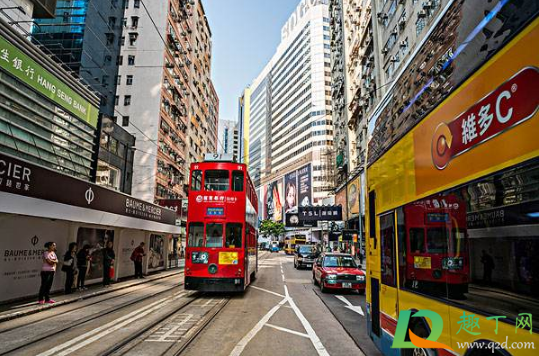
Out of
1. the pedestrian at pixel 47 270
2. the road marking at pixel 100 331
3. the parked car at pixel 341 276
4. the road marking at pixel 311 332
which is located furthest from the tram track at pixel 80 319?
the parked car at pixel 341 276

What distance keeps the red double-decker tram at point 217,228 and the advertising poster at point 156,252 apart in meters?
10.5

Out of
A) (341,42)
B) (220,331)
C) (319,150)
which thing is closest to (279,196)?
(319,150)

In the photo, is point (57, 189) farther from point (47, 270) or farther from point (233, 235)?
point (233, 235)

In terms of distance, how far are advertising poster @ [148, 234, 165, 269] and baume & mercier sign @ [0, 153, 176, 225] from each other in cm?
577

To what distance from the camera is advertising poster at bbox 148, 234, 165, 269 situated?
22.6 m

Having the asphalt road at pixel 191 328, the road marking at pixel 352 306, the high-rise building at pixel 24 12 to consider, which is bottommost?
the road marking at pixel 352 306

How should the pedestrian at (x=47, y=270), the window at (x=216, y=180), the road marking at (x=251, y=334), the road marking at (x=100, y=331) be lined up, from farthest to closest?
1. the window at (x=216, y=180)
2. the pedestrian at (x=47, y=270)
3. the road marking at (x=251, y=334)
4. the road marking at (x=100, y=331)

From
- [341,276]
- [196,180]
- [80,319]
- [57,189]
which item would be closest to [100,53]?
[196,180]

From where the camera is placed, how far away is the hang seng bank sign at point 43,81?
1256 cm

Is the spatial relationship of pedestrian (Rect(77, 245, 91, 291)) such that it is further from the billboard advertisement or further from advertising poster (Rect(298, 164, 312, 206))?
the billboard advertisement

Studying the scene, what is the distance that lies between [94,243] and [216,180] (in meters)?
6.26

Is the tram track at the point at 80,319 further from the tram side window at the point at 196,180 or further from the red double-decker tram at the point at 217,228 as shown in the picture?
the tram side window at the point at 196,180

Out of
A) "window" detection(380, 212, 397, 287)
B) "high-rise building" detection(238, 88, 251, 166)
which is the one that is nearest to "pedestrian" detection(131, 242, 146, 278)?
"window" detection(380, 212, 397, 287)

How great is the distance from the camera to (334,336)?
Answer: 7.30 meters
